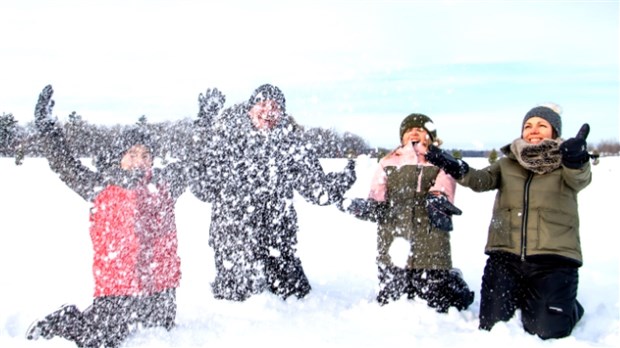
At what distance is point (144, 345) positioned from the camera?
425 cm

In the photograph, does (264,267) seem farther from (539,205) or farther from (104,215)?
(539,205)

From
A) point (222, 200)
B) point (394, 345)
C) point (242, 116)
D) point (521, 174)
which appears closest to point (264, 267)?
point (222, 200)

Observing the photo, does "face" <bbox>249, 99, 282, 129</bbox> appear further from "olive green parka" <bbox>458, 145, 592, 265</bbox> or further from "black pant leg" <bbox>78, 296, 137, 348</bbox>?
"black pant leg" <bbox>78, 296, 137, 348</bbox>

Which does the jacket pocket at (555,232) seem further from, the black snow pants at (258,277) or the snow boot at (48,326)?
the snow boot at (48,326)

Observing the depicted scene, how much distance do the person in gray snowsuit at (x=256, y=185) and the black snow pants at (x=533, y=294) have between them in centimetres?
143

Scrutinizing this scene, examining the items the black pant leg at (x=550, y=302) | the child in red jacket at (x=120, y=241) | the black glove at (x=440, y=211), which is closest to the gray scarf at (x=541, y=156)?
the black glove at (x=440, y=211)

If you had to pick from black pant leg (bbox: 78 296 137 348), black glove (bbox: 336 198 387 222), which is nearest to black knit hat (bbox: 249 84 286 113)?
black glove (bbox: 336 198 387 222)

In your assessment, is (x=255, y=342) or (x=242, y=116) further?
(x=242, y=116)

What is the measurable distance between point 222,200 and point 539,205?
2578mm

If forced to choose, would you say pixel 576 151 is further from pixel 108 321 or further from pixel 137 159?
pixel 108 321

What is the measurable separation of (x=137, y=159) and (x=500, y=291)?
2.81 metres

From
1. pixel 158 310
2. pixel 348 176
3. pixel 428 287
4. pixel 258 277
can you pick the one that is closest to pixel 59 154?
pixel 158 310

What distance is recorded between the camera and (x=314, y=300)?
5.54 m

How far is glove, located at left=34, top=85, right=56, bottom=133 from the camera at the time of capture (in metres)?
4.33
